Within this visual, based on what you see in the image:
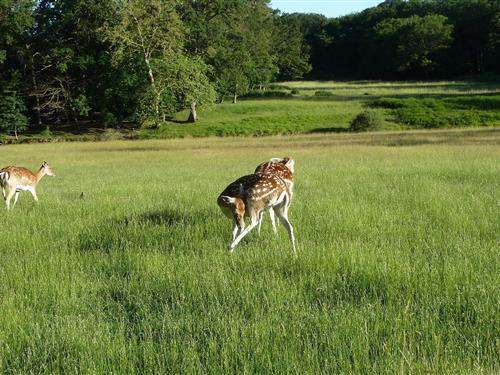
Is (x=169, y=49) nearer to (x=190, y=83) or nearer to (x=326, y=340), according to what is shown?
(x=190, y=83)

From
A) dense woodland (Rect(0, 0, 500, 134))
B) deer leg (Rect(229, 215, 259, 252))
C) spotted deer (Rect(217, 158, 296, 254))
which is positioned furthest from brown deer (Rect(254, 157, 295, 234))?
dense woodland (Rect(0, 0, 500, 134))

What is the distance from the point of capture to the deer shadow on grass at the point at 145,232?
7910mm

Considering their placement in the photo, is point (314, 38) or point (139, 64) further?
point (314, 38)

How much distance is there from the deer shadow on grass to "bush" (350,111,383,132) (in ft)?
120

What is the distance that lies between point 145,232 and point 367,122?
3864 cm

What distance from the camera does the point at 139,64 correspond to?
4962cm

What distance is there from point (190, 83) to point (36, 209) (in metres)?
37.4

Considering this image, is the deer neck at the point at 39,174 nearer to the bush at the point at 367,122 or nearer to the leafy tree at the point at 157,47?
the leafy tree at the point at 157,47

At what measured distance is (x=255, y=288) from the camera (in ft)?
18.3

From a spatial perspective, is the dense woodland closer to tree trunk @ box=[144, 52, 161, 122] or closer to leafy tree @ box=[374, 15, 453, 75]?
tree trunk @ box=[144, 52, 161, 122]

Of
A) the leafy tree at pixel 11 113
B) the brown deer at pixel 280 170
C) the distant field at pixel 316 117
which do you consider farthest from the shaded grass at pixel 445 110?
the brown deer at pixel 280 170

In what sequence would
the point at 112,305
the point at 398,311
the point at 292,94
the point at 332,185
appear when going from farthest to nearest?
the point at 292,94 < the point at 332,185 < the point at 112,305 < the point at 398,311

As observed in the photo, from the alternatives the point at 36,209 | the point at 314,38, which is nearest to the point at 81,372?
the point at 36,209

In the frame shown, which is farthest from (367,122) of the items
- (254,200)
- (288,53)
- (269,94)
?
(288,53)
